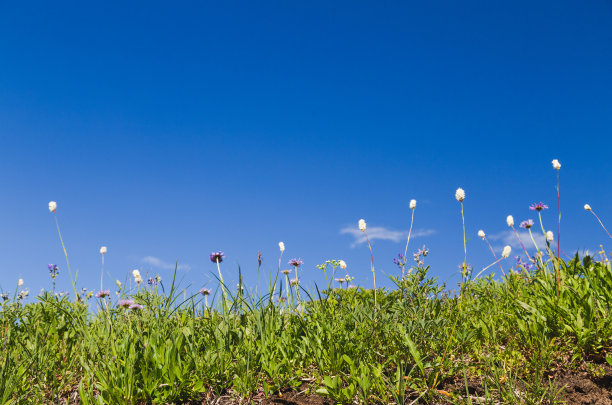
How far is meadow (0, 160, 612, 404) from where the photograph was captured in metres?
2.95

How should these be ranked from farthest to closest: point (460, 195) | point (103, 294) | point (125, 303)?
1. point (103, 294)
2. point (125, 303)
3. point (460, 195)

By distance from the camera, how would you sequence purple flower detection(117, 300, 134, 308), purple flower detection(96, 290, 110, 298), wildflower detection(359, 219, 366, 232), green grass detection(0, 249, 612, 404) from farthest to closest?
1. purple flower detection(96, 290, 110, 298)
2. purple flower detection(117, 300, 134, 308)
3. wildflower detection(359, 219, 366, 232)
4. green grass detection(0, 249, 612, 404)

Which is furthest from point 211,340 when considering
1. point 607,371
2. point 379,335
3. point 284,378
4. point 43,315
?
point 607,371

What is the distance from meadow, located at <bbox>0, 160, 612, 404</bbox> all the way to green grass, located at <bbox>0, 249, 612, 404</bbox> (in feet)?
0.04

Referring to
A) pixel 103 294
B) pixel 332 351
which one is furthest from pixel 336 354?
pixel 103 294

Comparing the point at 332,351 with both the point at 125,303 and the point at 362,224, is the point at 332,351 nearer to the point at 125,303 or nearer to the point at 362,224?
the point at 362,224

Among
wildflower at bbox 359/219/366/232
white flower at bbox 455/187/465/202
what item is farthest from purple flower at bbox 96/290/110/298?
white flower at bbox 455/187/465/202

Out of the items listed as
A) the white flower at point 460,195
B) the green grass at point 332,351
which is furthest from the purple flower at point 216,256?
the white flower at point 460,195

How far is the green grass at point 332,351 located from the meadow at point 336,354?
11 mm

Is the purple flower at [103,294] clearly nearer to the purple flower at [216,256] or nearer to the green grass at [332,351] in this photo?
the green grass at [332,351]

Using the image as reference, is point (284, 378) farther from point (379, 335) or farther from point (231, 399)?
point (379, 335)

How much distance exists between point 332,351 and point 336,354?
0.43 ft

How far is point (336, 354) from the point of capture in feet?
11.0

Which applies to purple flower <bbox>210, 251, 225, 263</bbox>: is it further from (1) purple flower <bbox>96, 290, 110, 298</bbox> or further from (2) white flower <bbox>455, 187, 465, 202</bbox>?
→ (2) white flower <bbox>455, 187, 465, 202</bbox>
